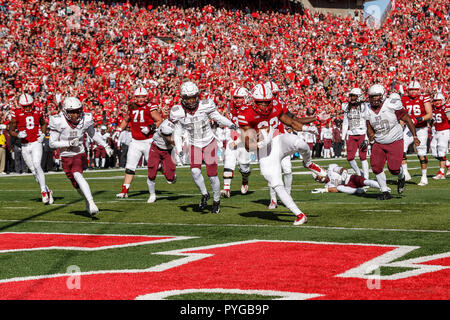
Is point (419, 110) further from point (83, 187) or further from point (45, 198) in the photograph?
point (83, 187)

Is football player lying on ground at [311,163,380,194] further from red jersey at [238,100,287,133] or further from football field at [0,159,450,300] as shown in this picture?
red jersey at [238,100,287,133]

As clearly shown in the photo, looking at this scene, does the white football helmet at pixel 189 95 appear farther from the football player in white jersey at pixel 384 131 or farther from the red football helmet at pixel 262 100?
the football player in white jersey at pixel 384 131

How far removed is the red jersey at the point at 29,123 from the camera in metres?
13.1

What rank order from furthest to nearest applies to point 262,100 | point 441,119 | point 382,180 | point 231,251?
point 441,119 → point 382,180 → point 262,100 → point 231,251

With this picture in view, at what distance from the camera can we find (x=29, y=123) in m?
13.1

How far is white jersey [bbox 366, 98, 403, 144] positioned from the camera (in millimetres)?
11578

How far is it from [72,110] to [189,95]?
5.93ft

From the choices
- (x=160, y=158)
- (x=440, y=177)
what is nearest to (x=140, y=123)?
(x=160, y=158)

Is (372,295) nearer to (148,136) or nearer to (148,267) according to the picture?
(148,267)

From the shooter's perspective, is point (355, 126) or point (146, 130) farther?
point (355, 126)

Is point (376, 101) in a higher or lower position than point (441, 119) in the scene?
higher

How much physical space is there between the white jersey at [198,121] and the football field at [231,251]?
1.17m

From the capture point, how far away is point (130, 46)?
31.4 meters

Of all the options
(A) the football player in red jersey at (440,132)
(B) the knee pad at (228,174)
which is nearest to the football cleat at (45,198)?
(B) the knee pad at (228,174)
